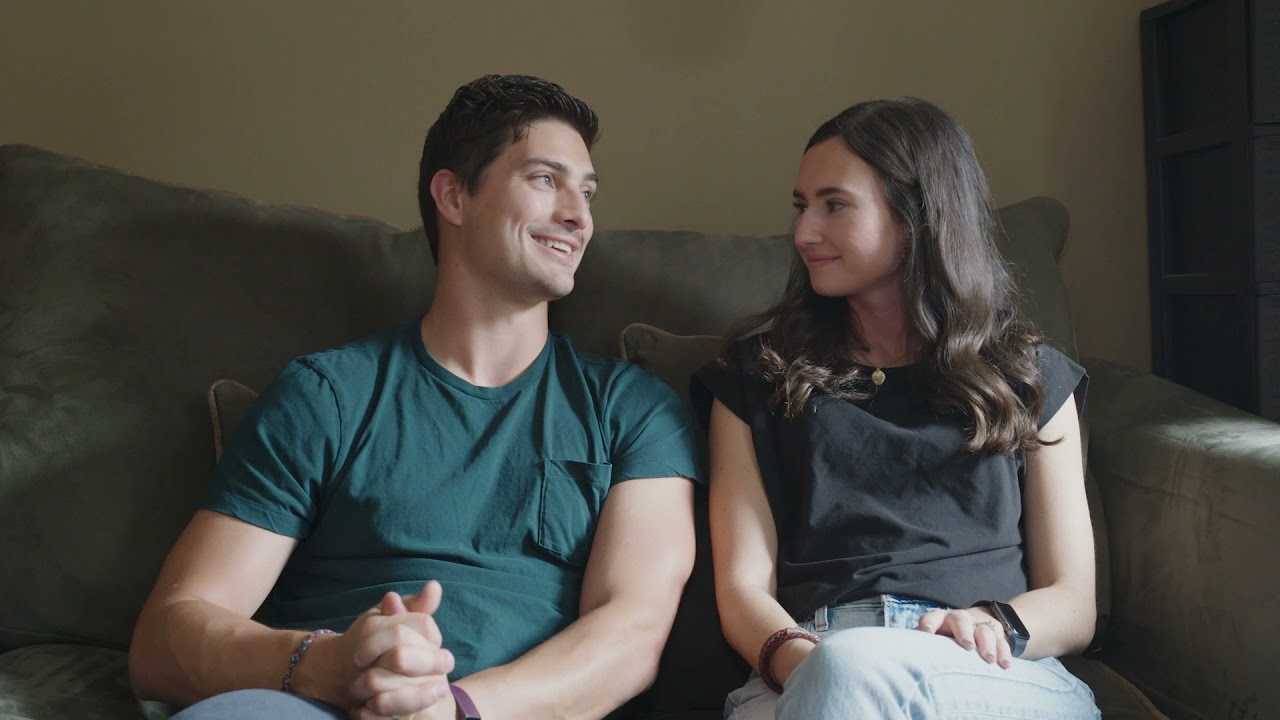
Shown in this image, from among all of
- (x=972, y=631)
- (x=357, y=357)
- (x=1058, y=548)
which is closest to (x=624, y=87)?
(x=357, y=357)

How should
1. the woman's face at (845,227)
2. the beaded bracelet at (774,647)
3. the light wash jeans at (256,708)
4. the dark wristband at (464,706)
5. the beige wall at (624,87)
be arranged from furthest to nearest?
the beige wall at (624,87) < the woman's face at (845,227) < the beaded bracelet at (774,647) < the dark wristband at (464,706) < the light wash jeans at (256,708)

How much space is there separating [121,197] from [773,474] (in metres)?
1.09

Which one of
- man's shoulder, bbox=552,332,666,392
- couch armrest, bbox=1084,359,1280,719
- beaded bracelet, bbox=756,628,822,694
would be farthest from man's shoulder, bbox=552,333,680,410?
couch armrest, bbox=1084,359,1280,719

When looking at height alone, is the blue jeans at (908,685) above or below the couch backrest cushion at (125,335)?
below

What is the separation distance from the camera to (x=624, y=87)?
225cm

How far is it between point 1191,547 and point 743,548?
23.3 inches

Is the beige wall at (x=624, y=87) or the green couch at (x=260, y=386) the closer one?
the green couch at (x=260, y=386)

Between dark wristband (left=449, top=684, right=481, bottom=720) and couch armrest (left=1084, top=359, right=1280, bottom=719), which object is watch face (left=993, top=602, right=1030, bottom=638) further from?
dark wristband (left=449, top=684, right=481, bottom=720)

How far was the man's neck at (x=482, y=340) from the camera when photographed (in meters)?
1.53

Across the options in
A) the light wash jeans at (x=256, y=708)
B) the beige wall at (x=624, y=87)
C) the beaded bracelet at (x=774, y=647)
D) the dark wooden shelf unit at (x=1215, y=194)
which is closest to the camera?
the light wash jeans at (x=256, y=708)

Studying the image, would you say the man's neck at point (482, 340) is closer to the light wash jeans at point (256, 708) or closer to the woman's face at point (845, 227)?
the woman's face at point (845, 227)

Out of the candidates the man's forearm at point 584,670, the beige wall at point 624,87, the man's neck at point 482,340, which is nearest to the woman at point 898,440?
the man's forearm at point 584,670

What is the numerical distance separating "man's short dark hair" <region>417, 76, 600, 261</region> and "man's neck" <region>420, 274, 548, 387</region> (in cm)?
18

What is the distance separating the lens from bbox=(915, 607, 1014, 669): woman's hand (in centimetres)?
121
